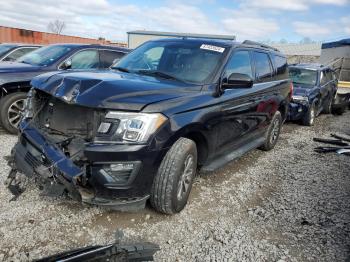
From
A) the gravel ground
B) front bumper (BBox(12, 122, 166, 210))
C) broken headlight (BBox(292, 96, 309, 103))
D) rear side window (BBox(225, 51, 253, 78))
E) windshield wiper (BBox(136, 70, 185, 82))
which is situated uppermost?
rear side window (BBox(225, 51, 253, 78))

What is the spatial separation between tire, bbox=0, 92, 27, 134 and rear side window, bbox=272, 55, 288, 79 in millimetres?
4530

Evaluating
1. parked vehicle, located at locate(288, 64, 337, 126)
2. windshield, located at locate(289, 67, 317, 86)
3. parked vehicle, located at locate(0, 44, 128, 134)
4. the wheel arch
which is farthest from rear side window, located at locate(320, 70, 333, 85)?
the wheel arch

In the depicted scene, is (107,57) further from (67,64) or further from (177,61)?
(177,61)

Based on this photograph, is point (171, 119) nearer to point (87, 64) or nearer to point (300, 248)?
point (300, 248)

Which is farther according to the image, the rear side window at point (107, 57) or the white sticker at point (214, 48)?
the rear side window at point (107, 57)

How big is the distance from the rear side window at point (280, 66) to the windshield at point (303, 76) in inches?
153

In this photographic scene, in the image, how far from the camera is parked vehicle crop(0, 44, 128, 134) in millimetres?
5996

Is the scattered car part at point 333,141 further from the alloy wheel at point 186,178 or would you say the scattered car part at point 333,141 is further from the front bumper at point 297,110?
the alloy wheel at point 186,178

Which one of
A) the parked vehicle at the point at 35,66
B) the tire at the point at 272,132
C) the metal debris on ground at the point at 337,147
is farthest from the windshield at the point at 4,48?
the metal debris on ground at the point at 337,147

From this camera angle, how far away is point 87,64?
699 centimetres

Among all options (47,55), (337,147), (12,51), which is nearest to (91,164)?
(47,55)

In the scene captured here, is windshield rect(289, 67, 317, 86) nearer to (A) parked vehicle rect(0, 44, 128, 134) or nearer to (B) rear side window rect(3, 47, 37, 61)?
(A) parked vehicle rect(0, 44, 128, 134)

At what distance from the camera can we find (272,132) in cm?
659

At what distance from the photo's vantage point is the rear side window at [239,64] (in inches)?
175
